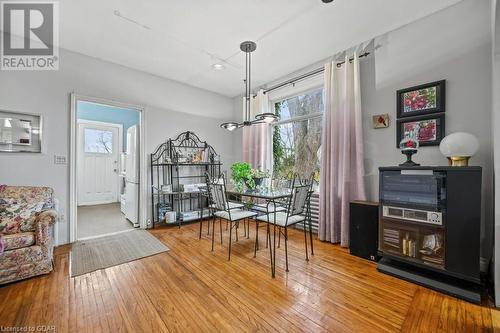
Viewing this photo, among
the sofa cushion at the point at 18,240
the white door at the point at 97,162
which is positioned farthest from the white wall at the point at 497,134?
the white door at the point at 97,162

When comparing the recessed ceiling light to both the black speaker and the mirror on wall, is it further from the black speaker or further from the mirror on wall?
the black speaker

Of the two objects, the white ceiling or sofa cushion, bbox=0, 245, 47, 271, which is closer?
sofa cushion, bbox=0, 245, 47, 271

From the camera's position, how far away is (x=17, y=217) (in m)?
2.36

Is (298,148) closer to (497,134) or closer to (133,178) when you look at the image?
(497,134)

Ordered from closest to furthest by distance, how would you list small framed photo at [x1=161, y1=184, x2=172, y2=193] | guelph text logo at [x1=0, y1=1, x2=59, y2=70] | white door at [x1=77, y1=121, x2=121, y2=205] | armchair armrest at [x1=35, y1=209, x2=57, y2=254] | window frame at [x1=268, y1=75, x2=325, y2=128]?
1. armchair armrest at [x1=35, y1=209, x2=57, y2=254]
2. guelph text logo at [x1=0, y1=1, x2=59, y2=70]
3. window frame at [x1=268, y1=75, x2=325, y2=128]
4. small framed photo at [x1=161, y1=184, x2=172, y2=193]
5. white door at [x1=77, y1=121, x2=121, y2=205]

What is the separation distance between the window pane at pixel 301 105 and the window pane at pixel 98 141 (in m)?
4.90

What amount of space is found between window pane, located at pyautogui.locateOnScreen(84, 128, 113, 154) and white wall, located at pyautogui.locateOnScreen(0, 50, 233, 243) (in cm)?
310

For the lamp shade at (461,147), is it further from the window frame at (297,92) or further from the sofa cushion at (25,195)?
the sofa cushion at (25,195)

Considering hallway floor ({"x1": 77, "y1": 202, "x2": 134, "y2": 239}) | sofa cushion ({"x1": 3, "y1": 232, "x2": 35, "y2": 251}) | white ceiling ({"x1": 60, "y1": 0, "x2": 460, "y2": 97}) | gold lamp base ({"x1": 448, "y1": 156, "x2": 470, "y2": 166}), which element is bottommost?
hallway floor ({"x1": 77, "y1": 202, "x2": 134, "y2": 239})

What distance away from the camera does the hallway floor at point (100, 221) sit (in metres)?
3.72

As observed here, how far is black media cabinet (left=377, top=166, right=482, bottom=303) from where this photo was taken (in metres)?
1.89

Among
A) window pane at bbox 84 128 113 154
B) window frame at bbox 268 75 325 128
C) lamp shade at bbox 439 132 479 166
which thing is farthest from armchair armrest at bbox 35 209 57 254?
window pane at bbox 84 128 113 154

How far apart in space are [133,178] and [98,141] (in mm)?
2985

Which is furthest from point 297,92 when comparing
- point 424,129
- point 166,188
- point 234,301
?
point 234,301
